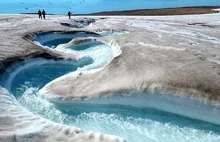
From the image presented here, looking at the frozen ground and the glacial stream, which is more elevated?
the frozen ground

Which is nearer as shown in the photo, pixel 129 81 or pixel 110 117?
pixel 110 117

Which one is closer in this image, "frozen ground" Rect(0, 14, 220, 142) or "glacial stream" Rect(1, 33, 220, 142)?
"frozen ground" Rect(0, 14, 220, 142)

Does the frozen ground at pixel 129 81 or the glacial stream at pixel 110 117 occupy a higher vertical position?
the frozen ground at pixel 129 81

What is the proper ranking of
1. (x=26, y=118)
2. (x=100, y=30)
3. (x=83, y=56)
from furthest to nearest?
(x=100, y=30)
(x=83, y=56)
(x=26, y=118)

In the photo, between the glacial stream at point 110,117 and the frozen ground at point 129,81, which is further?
the glacial stream at point 110,117

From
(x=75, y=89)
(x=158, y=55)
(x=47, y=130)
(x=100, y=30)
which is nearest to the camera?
(x=47, y=130)

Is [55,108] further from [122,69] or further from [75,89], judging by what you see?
[122,69]

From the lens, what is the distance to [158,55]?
24.2 metres

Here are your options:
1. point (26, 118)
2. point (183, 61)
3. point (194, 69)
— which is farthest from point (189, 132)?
point (26, 118)

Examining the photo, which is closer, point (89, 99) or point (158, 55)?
point (89, 99)

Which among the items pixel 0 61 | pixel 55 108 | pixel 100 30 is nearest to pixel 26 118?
pixel 55 108

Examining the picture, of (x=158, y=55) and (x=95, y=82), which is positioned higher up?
(x=158, y=55)

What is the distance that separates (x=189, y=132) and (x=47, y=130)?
7134 mm

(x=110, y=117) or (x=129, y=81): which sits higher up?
(x=129, y=81)
